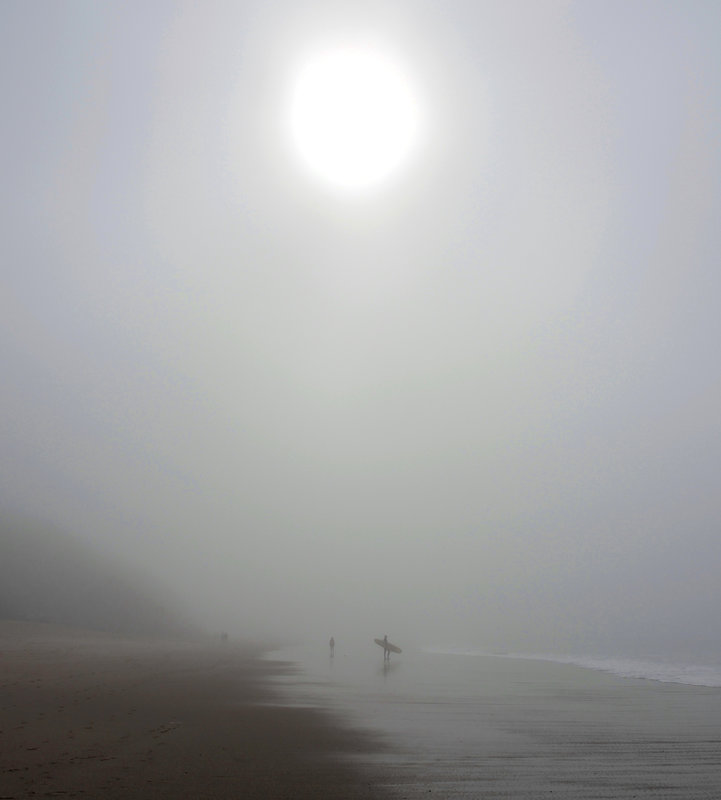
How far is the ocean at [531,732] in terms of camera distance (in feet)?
38.8

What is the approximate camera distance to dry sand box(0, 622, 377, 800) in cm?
1069

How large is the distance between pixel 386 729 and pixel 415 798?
27.1 feet

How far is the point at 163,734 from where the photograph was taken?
51.1 ft

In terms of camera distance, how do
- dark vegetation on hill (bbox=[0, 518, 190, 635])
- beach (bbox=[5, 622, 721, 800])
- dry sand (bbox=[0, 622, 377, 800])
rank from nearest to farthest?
dry sand (bbox=[0, 622, 377, 800]), beach (bbox=[5, 622, 721, 800]), dark vegetation on hill (bbox=[0, 518, 190, 635])

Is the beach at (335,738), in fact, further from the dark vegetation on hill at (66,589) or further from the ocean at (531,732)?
the dark vegetation on hill at (66,589)

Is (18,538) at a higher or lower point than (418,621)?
higher

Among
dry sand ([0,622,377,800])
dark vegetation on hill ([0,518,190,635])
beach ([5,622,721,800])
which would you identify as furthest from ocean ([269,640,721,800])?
dark vegetation on hill ([0,518,190,635])

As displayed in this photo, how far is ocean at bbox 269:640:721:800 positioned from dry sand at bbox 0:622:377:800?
1.45 metres

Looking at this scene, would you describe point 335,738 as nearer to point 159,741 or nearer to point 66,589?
point 159,741

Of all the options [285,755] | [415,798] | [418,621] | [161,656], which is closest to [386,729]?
[285,755]

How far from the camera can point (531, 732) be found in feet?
59.4

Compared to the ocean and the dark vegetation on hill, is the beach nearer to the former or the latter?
the ocean

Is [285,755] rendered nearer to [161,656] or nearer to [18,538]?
[161,656]

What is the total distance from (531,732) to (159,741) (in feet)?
33.8
